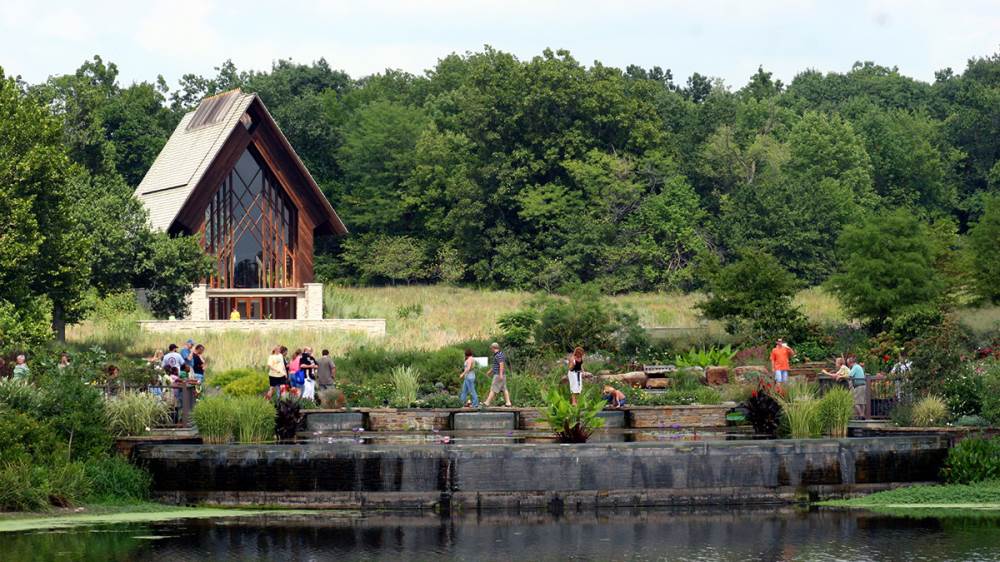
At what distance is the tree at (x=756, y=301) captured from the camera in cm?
4388

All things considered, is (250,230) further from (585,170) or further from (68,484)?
(68,484)

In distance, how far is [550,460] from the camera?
24219mm

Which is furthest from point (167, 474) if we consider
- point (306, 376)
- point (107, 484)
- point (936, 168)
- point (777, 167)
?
point (936, 168)

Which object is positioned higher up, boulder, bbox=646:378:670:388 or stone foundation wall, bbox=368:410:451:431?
boulder, bbox=646:378:670:388

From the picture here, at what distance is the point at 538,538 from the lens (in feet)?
69.4

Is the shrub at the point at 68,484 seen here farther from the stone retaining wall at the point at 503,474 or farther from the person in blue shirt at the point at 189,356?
the person in blue shirt at the point at 189,356

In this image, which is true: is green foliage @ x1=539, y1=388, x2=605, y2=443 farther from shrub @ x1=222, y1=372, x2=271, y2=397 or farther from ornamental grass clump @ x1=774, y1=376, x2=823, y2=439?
shrub @ x1=222, y1=372, x2=271, y2=397

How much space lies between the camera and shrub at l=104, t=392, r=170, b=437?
84.9 ft

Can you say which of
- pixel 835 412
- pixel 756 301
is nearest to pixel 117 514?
pixel 835 412

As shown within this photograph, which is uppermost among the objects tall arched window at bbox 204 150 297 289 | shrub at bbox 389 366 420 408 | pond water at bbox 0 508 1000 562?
tall arched window at bbox 204 150 297 289

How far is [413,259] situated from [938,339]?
47.4 m

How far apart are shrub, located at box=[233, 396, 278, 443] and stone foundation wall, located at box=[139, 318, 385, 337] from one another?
22.1 meters

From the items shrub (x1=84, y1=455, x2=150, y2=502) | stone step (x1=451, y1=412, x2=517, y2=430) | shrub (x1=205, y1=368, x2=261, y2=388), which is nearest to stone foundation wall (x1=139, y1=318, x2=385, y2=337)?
shrub (x1=205, y1=368, x2=261, y2=388)

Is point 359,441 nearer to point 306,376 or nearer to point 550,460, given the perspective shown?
point 550,460
